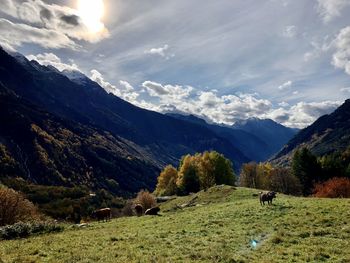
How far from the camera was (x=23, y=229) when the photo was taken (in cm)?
3306

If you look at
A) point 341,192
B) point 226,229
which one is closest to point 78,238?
point 226,229

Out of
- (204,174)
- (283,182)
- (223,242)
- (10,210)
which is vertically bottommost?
(223,242)

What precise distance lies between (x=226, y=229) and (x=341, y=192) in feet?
253

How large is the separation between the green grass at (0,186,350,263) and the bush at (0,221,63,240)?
420 cm

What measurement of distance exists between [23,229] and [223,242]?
19.3m

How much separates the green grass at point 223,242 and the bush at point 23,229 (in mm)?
4203

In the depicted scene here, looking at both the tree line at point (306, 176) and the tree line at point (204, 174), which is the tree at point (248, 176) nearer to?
the tree line at point (306, 176)

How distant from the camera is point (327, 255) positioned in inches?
805

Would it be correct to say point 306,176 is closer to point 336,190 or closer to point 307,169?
point 307,169

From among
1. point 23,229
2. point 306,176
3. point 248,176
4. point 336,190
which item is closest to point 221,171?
point 306,176

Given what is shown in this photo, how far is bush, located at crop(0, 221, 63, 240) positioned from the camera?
31.7 m

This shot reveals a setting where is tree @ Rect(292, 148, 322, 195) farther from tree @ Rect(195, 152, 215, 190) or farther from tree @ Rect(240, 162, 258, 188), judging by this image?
tree @ Rect(195, 152, 215, 190)

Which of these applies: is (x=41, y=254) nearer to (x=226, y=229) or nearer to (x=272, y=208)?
(x=226, y=229)

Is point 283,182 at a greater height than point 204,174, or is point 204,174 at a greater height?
point 204,174
